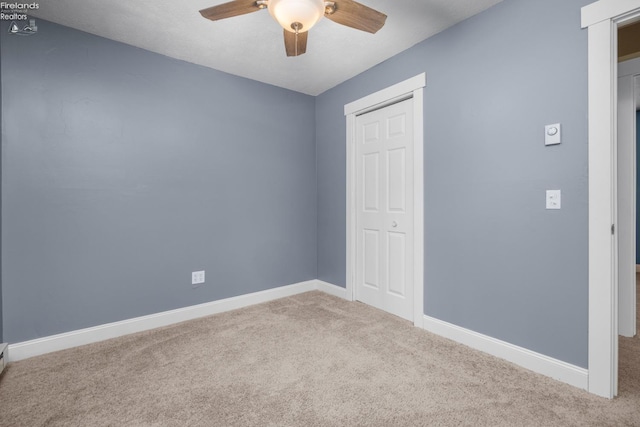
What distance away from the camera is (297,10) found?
59.3 inches

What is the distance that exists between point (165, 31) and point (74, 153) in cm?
124

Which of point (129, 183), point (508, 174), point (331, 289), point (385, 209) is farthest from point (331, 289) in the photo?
point (129, 183)

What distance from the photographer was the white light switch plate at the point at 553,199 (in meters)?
1.88

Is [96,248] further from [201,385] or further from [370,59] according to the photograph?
[370,59]

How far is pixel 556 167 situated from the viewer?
189 centimetres

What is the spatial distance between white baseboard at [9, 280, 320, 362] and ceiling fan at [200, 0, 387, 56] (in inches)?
99.2

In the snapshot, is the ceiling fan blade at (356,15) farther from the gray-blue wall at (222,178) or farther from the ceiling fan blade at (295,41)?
the gray-blue wall at (222,178)

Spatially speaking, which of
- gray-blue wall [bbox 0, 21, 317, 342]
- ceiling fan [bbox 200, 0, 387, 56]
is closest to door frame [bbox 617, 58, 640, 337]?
ceiling fan [bbox 200, 0, 387, 56]

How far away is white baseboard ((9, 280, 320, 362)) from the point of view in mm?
2230

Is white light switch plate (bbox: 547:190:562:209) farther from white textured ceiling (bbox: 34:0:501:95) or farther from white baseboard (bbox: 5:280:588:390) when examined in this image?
white textured ceiling (bbox: 34:0:501:95)

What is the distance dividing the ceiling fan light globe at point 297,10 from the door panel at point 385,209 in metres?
1.54

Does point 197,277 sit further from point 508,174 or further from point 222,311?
point 508,174

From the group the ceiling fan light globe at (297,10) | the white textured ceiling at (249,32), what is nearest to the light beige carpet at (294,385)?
the ceiling fan light globe at (297,10)

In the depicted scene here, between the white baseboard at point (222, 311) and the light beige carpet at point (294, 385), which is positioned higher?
the white baseboard at point (222, 311)
